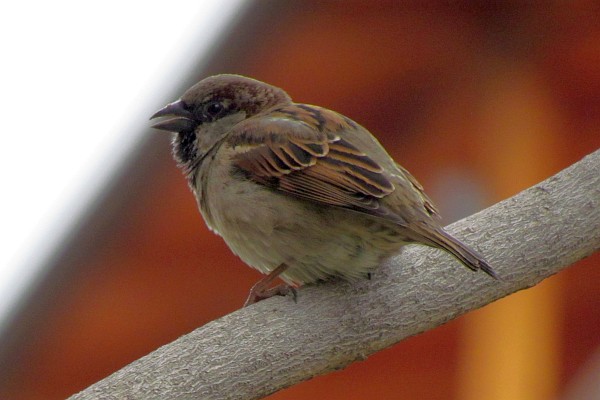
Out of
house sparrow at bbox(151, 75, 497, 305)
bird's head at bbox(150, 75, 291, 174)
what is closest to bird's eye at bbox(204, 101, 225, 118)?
bird's head at bbox(150, 75, 291, 174)

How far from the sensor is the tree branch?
312 cm

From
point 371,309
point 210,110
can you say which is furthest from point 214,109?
point 371,309

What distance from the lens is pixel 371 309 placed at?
3.38 metres

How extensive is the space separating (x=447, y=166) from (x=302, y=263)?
103 inches

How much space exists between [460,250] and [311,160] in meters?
0.69

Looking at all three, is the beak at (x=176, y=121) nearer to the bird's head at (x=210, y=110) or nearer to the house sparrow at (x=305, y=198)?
the bird's head at (x=210, y=110)

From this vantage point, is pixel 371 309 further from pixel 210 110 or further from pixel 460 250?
pixel 210 110

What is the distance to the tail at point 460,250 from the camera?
10.3ft

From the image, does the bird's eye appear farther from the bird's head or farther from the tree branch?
the tree branch

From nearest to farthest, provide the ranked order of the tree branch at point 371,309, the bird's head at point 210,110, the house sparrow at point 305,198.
A: the tree branch at point 371,309 → the house sparrow at point 305,198 → the bird's head at point 210,110

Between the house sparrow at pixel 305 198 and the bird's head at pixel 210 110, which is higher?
the bird's head at pixel 210 110

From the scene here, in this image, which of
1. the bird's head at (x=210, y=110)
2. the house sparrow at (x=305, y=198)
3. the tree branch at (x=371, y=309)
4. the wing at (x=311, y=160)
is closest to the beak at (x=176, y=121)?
the bird's head at (x=210, y=110)

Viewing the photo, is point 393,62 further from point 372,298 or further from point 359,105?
point 372,298

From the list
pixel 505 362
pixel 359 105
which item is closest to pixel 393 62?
pixel 359 105
